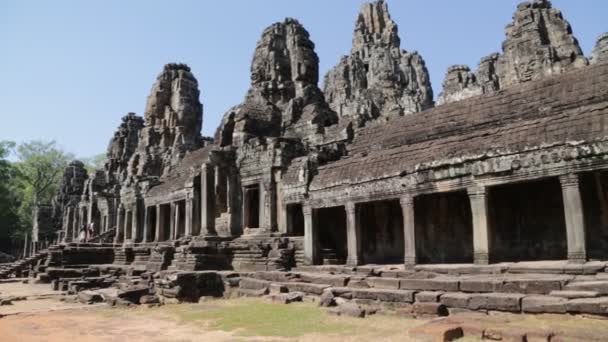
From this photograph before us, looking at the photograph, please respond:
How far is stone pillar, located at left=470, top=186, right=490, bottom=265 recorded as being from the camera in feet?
38.6

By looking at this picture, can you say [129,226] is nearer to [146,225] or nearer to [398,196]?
[146,225]

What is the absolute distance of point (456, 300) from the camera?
9188 millimetres

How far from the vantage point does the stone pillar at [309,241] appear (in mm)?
15953

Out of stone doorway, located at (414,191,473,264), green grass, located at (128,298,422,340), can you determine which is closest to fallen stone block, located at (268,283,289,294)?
green grass, located at (128,298,422,340)

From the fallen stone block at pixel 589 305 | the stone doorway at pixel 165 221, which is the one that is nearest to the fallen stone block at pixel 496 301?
the fallen stone block at pixel 589 305

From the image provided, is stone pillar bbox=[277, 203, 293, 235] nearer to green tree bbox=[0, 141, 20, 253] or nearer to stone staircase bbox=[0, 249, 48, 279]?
stone staircase bbox=[0, 249, 48, 279]

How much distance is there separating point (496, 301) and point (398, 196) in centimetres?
Result: 528

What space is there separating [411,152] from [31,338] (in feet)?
34.5

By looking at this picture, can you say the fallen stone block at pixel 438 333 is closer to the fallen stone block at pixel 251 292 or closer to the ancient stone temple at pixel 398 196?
the ancient stone temple at pixel 398 196

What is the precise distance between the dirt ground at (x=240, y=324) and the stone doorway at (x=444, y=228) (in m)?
5.14

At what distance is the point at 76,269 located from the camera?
2289 cm

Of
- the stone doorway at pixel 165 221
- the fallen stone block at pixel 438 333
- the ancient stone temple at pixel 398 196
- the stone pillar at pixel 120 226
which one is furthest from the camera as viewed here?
the stone pillar at pixel 120 226

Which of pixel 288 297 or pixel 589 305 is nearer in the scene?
pixel 589 305

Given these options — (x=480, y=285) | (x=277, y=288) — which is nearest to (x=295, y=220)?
(x=277, y=288)
